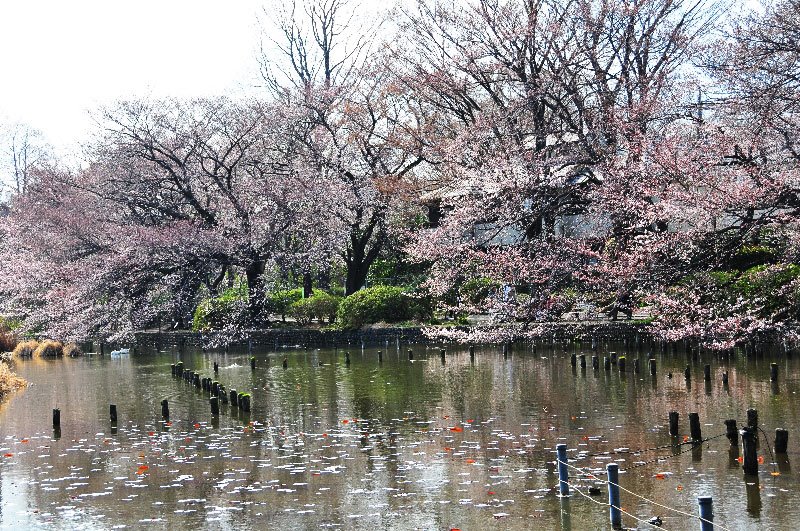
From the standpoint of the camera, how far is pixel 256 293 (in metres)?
39.9

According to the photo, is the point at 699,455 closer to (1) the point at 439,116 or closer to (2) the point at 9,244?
(1) the point at 439,116

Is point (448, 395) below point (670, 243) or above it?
below

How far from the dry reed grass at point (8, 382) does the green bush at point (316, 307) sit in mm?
13901

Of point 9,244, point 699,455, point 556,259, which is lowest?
point 699,455

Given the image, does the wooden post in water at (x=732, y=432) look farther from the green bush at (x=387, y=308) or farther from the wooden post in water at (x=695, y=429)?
the green bush at (x=387, y=308)

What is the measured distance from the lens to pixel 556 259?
1156 inches

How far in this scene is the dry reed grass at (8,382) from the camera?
26266mm

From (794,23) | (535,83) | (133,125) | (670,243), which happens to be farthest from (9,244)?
(794,23)

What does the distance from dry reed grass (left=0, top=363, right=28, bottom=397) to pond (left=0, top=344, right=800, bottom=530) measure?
1.42 ft

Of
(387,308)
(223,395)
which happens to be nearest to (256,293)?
(387,308)

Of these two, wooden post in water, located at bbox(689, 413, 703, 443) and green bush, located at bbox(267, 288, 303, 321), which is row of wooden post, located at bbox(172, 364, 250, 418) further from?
green bush, located at bbox(267, 288, 303, 321)

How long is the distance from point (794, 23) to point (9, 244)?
1461 inches

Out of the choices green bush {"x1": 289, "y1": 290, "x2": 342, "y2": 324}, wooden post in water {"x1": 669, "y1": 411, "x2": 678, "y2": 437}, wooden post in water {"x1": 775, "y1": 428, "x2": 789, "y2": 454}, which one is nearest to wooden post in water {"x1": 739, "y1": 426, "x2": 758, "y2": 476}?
wooden post in water {"x1": 775, "y1": 428, "x2": 789, "y2": 454}

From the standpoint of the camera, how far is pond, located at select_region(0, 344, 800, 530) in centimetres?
1257
